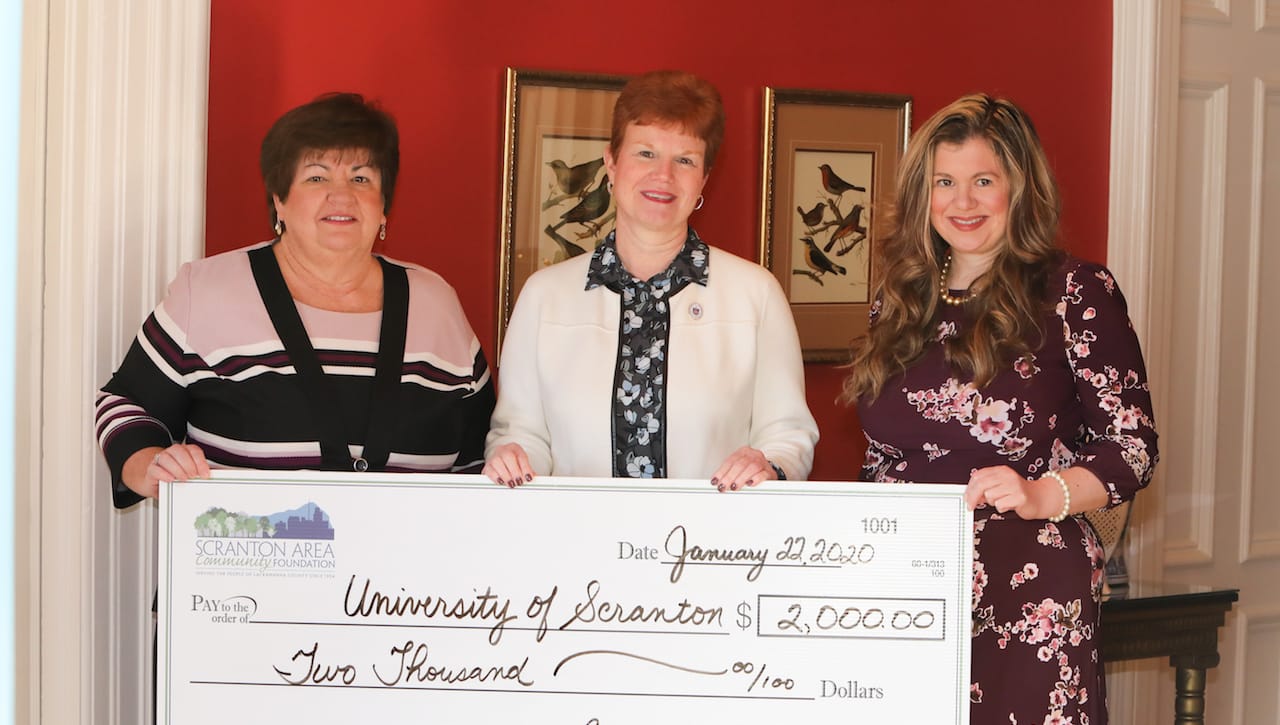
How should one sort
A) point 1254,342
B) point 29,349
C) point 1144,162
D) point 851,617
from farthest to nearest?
point 1254,342
point 1144,162
point 29,349
point 851,617

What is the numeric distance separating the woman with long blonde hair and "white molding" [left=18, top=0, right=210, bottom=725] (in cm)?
160

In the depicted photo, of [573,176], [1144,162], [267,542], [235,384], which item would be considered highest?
[1144,162]

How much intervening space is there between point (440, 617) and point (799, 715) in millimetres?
624

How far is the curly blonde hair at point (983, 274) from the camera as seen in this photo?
7.43 ft

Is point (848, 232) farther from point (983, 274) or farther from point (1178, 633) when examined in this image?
point (1178, 633)

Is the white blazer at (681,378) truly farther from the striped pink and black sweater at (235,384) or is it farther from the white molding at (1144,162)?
the white molding at (1144,162)

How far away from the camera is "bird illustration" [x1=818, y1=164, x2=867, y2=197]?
3.41 m

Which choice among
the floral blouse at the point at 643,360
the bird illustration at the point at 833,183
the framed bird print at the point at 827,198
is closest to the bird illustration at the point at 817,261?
the framed bird print at the point at 827,198

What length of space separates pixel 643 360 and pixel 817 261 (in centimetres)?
117

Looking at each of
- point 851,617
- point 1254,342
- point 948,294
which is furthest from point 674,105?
point 1254,342

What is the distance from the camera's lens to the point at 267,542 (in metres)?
2.06

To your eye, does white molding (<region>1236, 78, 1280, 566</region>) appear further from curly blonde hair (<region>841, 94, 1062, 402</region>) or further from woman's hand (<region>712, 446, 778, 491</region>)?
woman's hand (<region>712, 446, 778, 491</region>)

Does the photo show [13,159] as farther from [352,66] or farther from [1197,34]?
[1197,34]

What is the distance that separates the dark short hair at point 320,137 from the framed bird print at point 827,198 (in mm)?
1297
